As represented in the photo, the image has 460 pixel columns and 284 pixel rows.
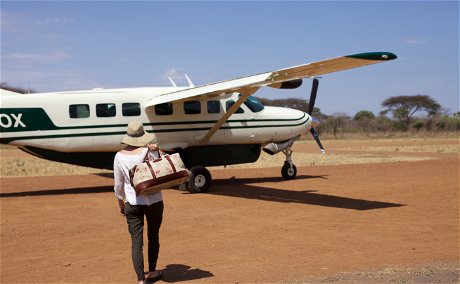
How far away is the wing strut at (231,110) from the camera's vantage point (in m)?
15.6

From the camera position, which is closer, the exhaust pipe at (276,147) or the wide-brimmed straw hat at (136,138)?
the wide-brimmed straw hat at (136,138)

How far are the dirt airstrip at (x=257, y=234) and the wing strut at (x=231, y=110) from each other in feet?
5.19

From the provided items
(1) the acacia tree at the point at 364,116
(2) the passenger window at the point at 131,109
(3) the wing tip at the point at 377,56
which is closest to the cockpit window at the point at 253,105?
(2) the passenger window at the point at 131,109

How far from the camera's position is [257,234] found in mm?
10391

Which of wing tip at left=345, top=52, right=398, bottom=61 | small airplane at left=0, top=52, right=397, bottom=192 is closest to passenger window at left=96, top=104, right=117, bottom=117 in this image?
small airplane at left=0, top=52, right=397, bottom=192

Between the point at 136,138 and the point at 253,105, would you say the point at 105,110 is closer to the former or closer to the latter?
the point at 253,105

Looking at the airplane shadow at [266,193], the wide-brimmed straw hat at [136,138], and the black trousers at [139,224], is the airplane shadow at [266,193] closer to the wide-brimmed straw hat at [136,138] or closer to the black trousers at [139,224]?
the black trousers at [139,224]

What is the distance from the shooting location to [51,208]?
46.6 feet

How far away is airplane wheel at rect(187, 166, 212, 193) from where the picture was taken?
655 inches

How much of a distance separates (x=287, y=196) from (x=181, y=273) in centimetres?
797

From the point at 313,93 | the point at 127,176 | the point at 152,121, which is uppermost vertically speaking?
the point at 313,93

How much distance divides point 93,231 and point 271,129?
354 inches

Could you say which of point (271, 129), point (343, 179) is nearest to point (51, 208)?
point (271, 129)

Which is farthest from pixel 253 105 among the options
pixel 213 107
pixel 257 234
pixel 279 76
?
pixel 257 234
